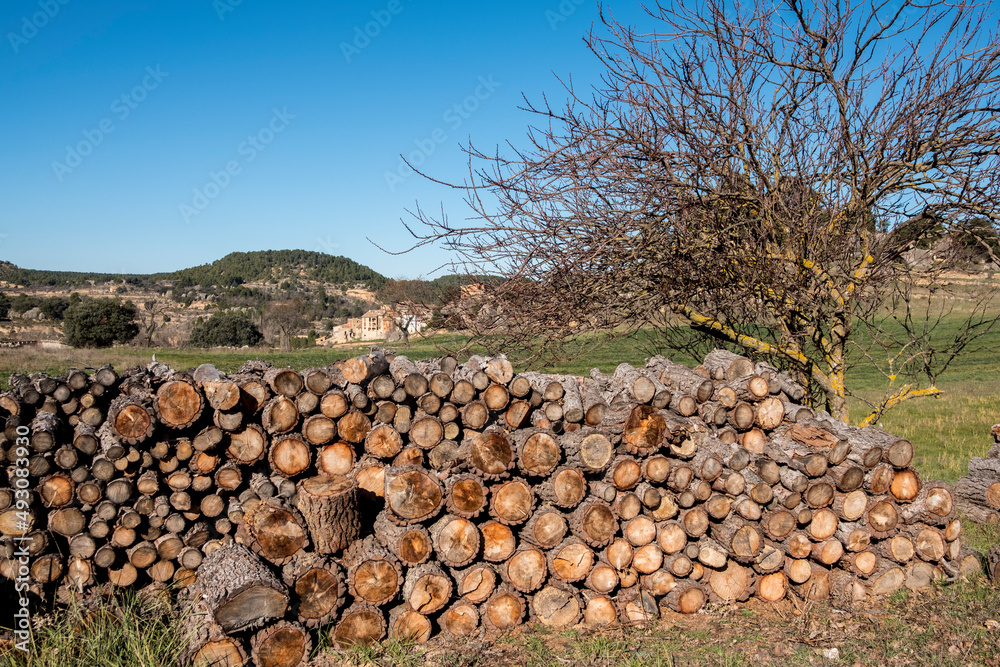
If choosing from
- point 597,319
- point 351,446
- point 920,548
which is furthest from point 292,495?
point 920,548

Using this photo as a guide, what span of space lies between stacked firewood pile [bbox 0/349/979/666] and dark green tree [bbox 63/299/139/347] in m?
44.4

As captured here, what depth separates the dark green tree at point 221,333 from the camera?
48.5 m

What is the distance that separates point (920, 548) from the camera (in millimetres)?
4594

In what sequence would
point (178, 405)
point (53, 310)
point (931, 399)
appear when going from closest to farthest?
1. point (178, 405)
2. point (931, 399)
3. point (53, 310)

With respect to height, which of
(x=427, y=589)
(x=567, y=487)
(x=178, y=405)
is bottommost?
(x=427, y=589)

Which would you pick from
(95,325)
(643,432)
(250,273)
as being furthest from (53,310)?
(643,432)

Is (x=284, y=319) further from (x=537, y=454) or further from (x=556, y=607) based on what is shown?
(x=556, y=607)

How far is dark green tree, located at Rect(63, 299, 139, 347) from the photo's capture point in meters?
40.5

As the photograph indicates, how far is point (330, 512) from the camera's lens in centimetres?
389

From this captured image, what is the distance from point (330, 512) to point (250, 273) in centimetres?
11276

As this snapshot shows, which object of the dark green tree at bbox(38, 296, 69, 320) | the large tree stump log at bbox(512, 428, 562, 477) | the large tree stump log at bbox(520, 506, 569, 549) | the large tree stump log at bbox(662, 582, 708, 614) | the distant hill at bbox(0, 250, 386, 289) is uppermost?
the distant hill at bbox(0, 250, 386, 289)

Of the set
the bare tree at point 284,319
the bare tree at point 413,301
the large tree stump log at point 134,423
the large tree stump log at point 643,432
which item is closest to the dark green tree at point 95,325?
the bare tree at point 284,319

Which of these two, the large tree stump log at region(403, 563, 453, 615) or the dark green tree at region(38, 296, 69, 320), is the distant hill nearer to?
the dark green tree at region(38, 296, 69, 320)

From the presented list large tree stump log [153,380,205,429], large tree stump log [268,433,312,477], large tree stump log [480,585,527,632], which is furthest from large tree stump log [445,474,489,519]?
large tree stump log [153,380,205,429]
